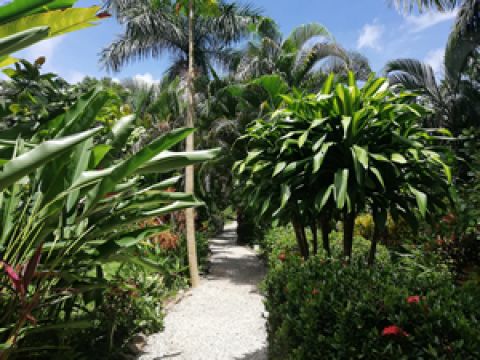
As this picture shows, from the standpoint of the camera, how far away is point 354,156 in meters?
2.57

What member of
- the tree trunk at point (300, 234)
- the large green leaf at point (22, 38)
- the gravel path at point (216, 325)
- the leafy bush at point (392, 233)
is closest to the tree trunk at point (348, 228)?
the tree trunk at point (300, 234)

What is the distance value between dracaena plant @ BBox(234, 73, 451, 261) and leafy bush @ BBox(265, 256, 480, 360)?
56 centimetres

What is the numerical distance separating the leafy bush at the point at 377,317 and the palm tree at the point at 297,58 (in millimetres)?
8599

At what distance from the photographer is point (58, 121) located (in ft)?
9.26

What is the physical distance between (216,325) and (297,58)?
826 centimetres

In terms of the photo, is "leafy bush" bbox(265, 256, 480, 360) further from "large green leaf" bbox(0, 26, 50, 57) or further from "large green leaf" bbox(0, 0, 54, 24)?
"large green leaf" bbox(0, 0, 54, 24)

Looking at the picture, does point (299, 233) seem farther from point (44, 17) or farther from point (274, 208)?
point (44, 17)

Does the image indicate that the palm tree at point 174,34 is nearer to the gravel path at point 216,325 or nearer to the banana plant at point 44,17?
the gravel path at point 216,325

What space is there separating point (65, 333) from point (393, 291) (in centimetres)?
228

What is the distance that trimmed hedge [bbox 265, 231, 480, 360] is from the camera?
1.64m

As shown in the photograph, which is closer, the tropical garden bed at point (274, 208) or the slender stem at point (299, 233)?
the tropical garden bed at point (274, 208)

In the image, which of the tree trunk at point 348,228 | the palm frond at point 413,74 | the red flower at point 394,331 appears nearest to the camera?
the red flower at point 394,331

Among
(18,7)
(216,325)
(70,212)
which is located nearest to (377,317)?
(70,212)

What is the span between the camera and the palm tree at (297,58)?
10.4 meters
